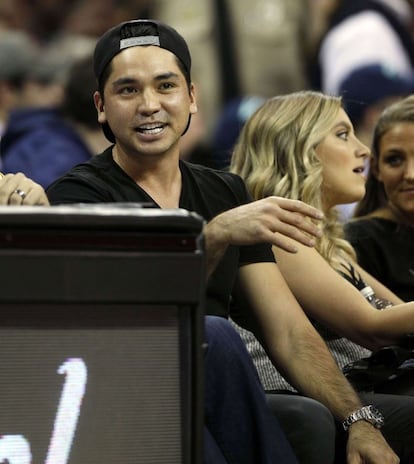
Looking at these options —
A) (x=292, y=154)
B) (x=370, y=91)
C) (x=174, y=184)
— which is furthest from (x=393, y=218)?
(x=370, y=91)

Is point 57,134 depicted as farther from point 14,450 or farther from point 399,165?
point 14,450

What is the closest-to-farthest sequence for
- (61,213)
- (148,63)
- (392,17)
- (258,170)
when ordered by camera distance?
(61,213) → (148,63) → (258,170) → (392,17)

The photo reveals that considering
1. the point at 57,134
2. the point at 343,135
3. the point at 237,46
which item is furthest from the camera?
the point at 237,46

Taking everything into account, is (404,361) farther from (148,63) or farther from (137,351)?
(137,351)

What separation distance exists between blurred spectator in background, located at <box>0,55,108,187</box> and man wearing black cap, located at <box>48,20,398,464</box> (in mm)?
2275

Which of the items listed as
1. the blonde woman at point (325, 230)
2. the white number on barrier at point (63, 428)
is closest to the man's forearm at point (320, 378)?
the blonde woman at point (325, 230)

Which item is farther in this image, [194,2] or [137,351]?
[194,2]

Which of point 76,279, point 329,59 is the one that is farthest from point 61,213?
point 329,59

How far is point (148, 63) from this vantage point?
3514 mm

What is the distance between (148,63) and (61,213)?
1.13 metres

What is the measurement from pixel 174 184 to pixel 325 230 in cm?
68

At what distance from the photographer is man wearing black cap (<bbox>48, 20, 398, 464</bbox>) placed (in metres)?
3.46

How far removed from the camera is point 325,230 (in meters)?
4.11

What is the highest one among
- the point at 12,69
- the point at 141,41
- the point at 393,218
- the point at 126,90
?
the point at 141,41
